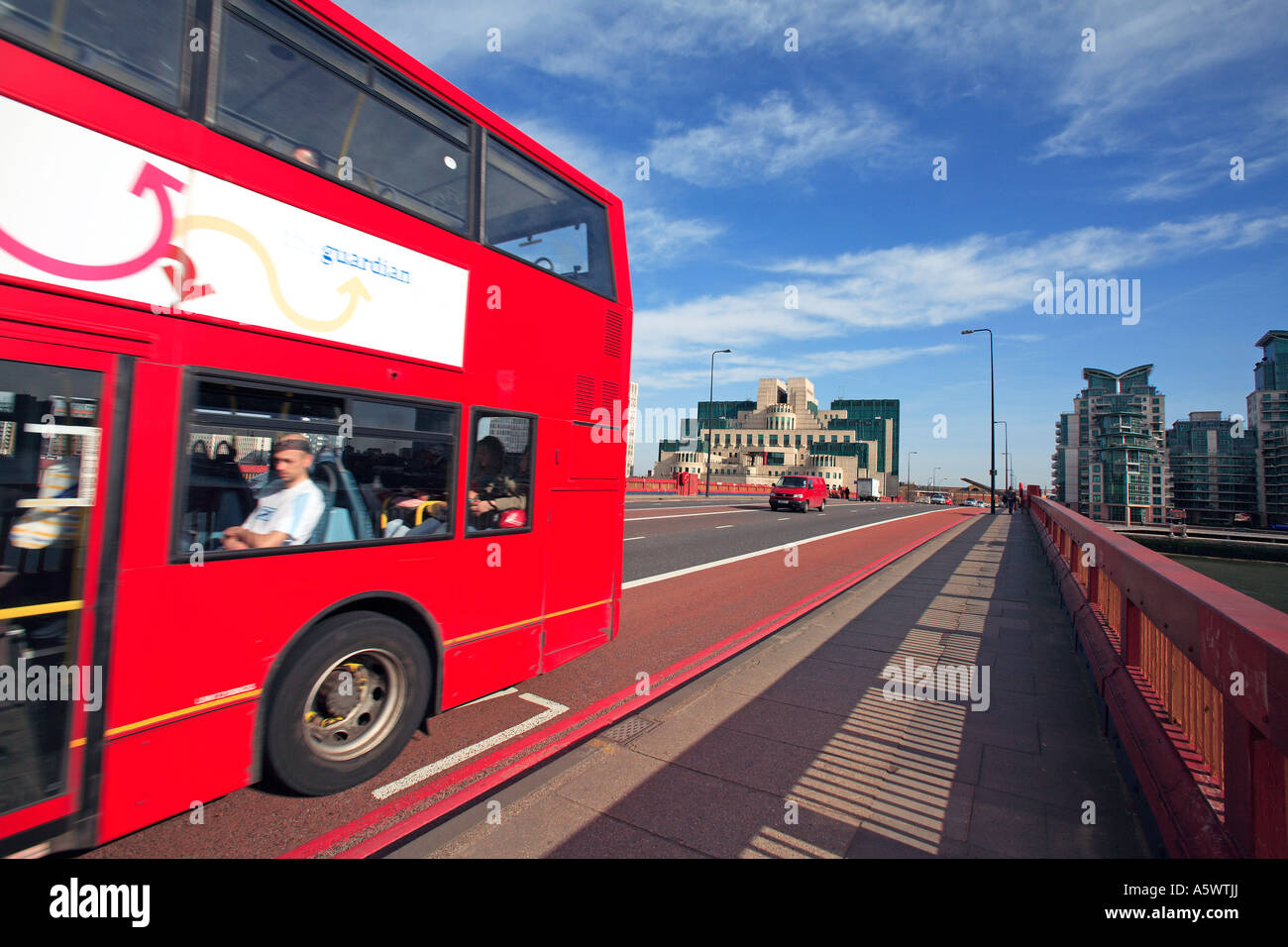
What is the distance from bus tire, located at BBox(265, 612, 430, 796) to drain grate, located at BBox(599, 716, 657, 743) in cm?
131

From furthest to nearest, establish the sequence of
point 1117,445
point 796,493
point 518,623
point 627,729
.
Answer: point 1117,445
point 796,493
point 518,623
point 627,729

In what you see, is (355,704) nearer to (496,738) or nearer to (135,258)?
(496,738)

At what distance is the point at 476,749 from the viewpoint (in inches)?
155

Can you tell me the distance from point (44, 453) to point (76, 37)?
1.77 metres

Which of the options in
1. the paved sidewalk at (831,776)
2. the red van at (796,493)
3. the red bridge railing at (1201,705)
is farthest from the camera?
the red van at (796,493)

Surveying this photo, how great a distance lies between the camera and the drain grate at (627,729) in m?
4.19

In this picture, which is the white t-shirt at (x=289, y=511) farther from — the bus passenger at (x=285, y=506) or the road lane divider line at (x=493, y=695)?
the road lane divider line at (x=493, y=695)

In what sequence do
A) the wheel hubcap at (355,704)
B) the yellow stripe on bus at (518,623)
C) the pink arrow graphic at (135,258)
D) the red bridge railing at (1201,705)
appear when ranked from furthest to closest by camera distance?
the yellow stripe on bus at (518,623) < the wheel hubcap at (355,704) < the pink arrow graphic at (135,258) < the red bridge railing at (1201,705)

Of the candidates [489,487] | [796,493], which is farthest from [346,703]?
[796,493]

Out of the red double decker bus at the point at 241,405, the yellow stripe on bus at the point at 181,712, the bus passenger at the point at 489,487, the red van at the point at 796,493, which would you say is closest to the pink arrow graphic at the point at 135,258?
the red double decker bus at the point at 241,405

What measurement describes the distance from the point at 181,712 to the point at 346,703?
847 millimetres

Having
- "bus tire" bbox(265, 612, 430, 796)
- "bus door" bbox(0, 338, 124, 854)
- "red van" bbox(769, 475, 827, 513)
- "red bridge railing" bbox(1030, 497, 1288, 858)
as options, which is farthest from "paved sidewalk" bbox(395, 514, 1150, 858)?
"red van" bbox(769, 475, 827, 513)

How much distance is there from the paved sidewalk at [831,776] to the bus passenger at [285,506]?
1688 millimetres

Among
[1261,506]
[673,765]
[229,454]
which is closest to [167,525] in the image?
[229,454]
